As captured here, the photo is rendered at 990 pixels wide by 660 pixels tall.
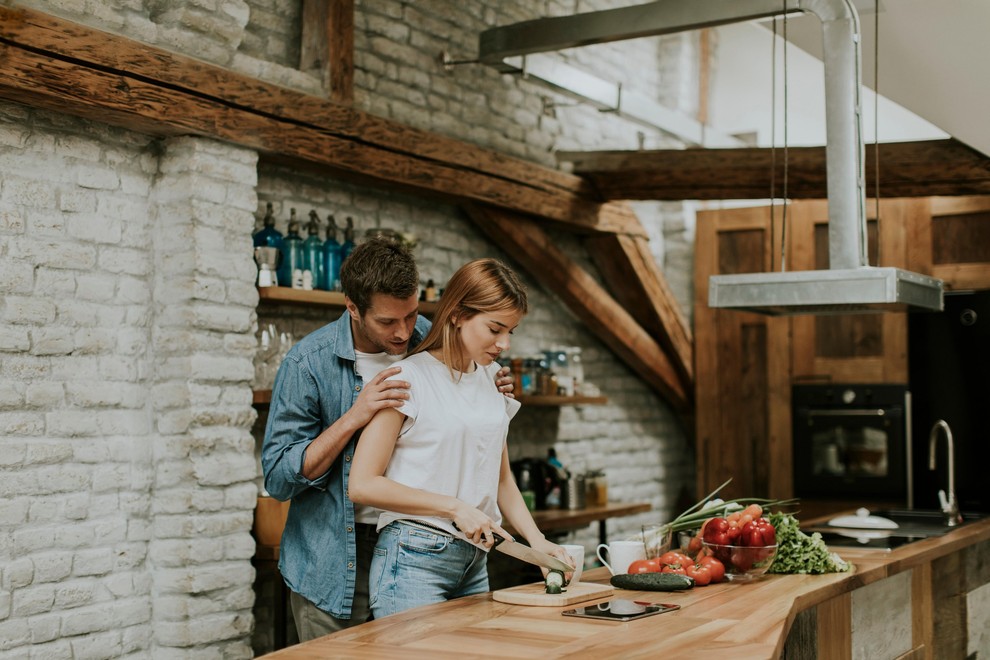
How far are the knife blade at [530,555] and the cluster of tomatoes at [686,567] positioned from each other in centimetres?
33

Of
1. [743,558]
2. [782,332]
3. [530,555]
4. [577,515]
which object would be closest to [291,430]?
[530,555]

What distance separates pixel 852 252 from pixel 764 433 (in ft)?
12.3

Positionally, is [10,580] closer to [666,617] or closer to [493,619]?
[493,619]

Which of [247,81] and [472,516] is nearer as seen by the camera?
[472,516]

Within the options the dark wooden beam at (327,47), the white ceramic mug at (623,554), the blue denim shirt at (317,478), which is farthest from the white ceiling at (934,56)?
the blue denim shirt at (317,478)

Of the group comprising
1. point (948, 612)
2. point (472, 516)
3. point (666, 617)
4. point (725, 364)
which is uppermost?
point (725, 364)

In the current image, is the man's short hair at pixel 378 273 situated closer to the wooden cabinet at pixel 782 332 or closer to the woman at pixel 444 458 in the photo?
the woman at pixel 444 458

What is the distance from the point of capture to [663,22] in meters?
5.05

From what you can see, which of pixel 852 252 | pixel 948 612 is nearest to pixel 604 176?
pixel 852 252

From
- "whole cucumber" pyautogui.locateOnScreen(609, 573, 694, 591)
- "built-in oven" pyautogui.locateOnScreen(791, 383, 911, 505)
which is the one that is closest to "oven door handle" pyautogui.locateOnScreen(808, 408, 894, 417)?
"built-in oven" pyautogui.locateOnScreen(791, 383, 911, 505)

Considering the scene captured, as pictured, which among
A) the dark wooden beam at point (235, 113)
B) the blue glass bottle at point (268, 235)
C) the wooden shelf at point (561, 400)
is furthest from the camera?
the wooden shelf at point (561, 400)

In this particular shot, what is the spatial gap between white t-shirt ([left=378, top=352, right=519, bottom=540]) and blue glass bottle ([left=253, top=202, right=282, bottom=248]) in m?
1.95

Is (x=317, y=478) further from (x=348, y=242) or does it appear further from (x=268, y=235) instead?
(x=348, y=242)

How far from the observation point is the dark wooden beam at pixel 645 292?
735cm
